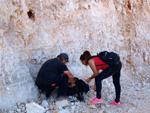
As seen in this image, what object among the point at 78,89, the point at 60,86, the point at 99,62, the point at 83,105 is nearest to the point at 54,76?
the point at 60,86

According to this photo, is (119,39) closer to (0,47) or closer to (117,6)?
(117,6)

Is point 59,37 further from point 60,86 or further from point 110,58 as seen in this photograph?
point 110,58

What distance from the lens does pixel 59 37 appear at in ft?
15.4

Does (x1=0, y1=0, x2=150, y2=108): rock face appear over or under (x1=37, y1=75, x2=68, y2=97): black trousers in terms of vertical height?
over

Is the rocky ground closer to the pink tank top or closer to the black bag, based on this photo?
the black bag

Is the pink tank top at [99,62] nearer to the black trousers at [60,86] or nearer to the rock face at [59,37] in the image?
the black trousers at [60,86]

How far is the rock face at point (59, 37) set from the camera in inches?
149

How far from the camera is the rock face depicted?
149 inches

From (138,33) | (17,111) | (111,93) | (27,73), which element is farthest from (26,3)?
(138,33)

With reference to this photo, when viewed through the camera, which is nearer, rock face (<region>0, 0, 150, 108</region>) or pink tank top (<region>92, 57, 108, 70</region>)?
pink tank top (<region>92, 57, 108, 70</region>)

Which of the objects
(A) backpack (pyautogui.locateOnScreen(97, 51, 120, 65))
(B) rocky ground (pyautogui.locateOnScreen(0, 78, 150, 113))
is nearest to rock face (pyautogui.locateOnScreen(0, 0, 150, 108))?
(B) rocky ground (pyautogui.locateOnScreen(0, 78, 150, 113))

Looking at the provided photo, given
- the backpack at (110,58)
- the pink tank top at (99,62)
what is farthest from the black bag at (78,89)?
the backpack at (110,58)

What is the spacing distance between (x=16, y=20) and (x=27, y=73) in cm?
112

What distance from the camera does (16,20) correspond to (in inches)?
156
